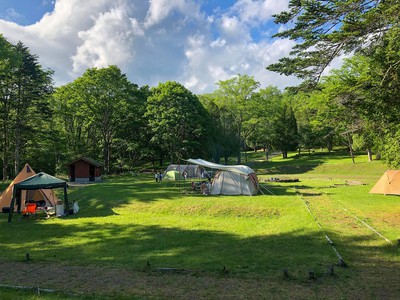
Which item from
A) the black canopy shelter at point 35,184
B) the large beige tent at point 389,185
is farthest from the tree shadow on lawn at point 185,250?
the large beige tent at point 389,185

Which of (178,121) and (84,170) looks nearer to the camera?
(84,170)

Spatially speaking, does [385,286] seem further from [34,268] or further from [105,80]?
[105,80]

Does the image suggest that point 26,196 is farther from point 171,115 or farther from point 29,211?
point 171,115

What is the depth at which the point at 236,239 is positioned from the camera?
11.3 m

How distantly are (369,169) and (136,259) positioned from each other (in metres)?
38.4

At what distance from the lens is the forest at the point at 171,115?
13.0 m

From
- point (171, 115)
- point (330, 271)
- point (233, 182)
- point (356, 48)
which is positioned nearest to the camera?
point (330, 271)

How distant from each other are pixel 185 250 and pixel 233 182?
37.6 ft

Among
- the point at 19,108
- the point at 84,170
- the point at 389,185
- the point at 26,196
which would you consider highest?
the point at 19,108

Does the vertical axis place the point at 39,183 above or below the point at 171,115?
below

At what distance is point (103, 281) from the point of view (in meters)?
7.37

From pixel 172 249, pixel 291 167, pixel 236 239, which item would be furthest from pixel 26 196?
pixel 291 167

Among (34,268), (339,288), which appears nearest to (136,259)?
(34,268)

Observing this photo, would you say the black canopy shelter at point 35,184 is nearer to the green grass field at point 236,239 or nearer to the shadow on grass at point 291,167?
the green grass field at point 236,239
